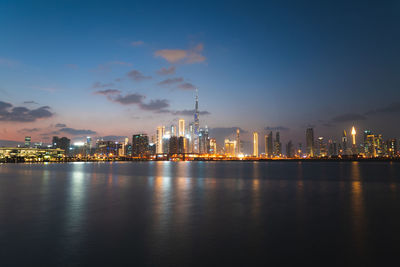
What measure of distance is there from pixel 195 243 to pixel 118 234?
143 inches

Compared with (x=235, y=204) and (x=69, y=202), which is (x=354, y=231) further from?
(x=69, y=202)

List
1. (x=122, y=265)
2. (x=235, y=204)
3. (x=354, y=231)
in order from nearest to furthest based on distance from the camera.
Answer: (x=122, y=265) < (x=354, y=231) < (x=235, y=204)

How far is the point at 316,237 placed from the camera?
11594 mm

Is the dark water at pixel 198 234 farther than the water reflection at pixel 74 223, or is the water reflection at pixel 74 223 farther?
the water reflection at pixel 74 223

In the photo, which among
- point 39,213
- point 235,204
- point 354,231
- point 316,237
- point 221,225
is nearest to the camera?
point 316,237

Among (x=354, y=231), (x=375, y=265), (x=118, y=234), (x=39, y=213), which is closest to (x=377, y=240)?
(x=354, y=231)

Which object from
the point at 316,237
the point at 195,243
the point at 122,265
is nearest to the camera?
the point at 122,265

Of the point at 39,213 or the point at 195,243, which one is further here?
the point at 39,213

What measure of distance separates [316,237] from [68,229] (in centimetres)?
1155

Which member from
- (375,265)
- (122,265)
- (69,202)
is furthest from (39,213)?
(375,265)

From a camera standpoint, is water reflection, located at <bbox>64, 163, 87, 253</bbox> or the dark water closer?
the dark water

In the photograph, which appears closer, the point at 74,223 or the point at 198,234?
the point at 198,234

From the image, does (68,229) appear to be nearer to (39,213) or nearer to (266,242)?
(39,213)

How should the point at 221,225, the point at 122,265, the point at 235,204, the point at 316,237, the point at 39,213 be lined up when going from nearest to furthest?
1. the point at 122,265
2. the point at 316,237
3. the point at 221,225
4. the point at 39,213
5. the point at 235,204
